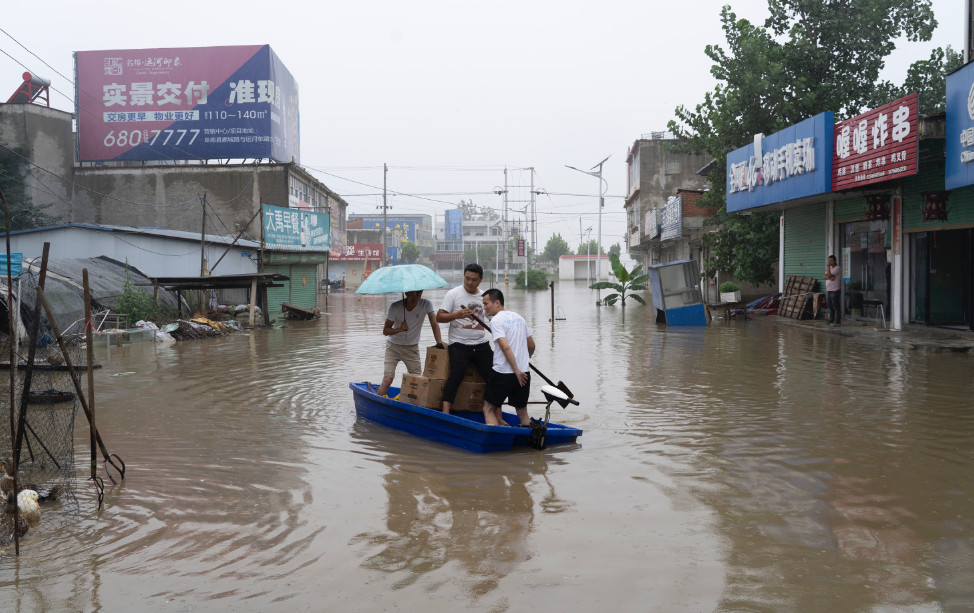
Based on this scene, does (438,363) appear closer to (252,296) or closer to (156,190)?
(252,296)

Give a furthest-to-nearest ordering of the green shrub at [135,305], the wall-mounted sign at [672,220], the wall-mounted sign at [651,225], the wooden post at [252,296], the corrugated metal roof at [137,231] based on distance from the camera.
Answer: the wall-mounted sign at [651,225], the wall-mounted sign at [672,220], the corrugated metal roof at [137,231], the wooden post at [252,296], the green shrub at [135,305]

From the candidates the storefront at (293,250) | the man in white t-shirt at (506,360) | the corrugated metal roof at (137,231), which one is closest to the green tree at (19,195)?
the corrugated metal roof at (137,231)

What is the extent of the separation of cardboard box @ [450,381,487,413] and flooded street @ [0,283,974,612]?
552mm

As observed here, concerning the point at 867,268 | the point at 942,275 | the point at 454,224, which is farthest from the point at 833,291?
Result: the point at 454,224

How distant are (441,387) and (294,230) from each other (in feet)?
80.6

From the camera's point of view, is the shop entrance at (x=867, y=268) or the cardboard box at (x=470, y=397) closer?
the cardboard box at (x=470, y=397)

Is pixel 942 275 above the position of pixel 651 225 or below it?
below

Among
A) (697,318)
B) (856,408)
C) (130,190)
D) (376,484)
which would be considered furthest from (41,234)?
(856,408)

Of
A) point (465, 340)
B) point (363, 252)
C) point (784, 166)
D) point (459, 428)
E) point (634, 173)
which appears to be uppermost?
point (634, 173)

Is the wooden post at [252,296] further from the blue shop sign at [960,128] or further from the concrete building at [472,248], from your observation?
the concrete building at [472,248]

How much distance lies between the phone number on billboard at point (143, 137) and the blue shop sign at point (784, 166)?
24761mm

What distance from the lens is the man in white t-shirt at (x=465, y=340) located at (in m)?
7.84

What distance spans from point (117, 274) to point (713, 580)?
75.2ft

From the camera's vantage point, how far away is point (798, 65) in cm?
2531
